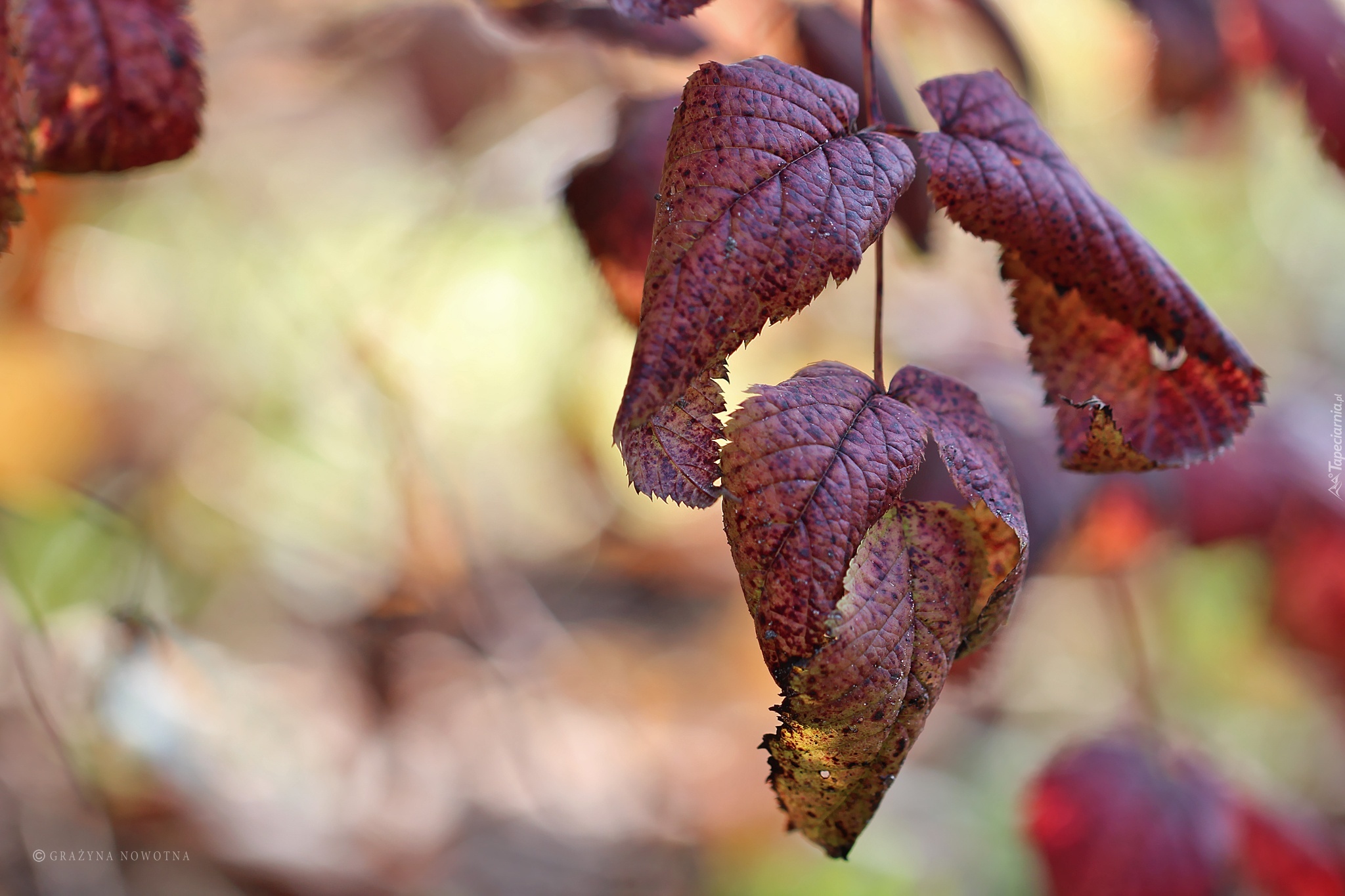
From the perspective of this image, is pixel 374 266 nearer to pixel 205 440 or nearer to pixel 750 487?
pixel 205 440

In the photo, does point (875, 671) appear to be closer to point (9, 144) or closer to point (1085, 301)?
point (1085, 301)

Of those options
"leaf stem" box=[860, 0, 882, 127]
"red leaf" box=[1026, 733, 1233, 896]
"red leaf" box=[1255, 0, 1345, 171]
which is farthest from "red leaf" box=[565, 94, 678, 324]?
"red leaf" box=[1026, 733, 1233, 896]

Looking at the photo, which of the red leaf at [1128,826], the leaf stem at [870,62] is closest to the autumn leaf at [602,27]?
the leaf stem at [870,62]

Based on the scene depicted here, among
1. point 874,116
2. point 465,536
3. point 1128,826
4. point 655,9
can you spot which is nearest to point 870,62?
point 874,116

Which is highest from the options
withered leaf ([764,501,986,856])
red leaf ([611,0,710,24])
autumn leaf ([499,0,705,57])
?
red leaf ([611,0,710,24])

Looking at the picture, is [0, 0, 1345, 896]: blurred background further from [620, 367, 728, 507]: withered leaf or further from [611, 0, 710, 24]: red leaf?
[620, 367, 728, 507]: withered leaf

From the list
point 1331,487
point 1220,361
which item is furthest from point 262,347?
point 1331,487
